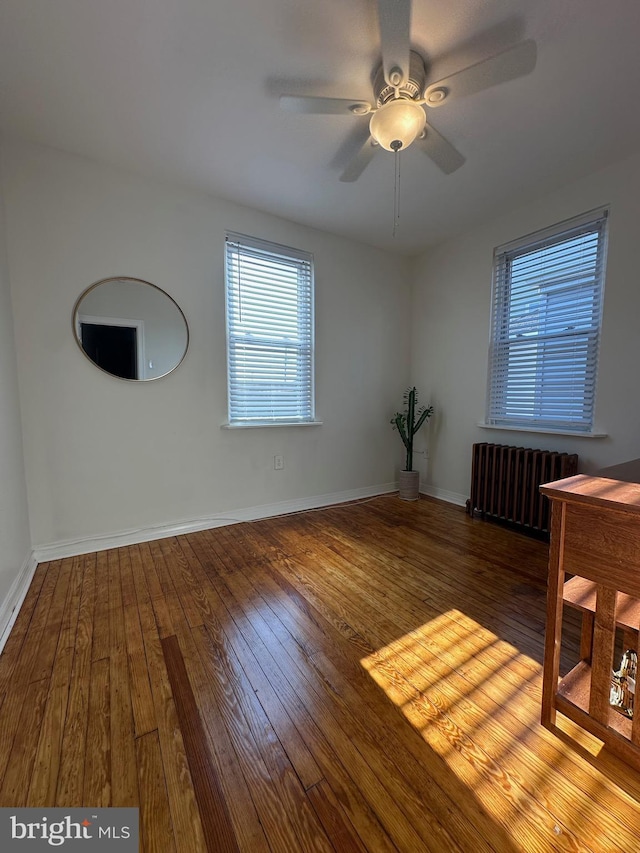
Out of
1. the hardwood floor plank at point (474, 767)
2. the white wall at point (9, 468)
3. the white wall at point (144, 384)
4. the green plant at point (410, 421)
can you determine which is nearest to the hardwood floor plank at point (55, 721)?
the white wall at point (9, 468)

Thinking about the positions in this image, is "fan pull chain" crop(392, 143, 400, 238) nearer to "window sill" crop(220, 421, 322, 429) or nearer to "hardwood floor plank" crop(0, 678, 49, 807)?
"window sill" crop(220, 421, 322, 429)

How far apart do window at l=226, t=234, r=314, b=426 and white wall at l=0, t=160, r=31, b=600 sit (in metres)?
1.39

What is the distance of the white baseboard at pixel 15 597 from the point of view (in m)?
1.55

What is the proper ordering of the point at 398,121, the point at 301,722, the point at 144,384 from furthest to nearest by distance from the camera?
1. the point at 144,384
2. the point at 398,121
3. the point at 301,722

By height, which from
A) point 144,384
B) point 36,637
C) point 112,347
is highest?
point 112,347

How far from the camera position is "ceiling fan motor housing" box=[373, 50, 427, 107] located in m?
1.50

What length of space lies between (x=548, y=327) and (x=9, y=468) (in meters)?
3.83

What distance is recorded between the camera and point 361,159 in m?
1.79

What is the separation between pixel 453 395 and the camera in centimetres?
345

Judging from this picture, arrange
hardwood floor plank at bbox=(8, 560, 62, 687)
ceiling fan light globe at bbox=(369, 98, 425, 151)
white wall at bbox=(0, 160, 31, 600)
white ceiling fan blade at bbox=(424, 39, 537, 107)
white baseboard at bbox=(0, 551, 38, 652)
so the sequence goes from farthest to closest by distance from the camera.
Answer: white wall at bbox=(0, 160, 31, 600) < white baseboard at bbox=(0, 551, 38, 652) < ceiling fan light globe at bbox=(369, 98, 425, 151) < hardwood floor plank at bbox=(8, 560, 62, 687) < white ceiling fan blade at bbox=(424, 39, 537, 107)

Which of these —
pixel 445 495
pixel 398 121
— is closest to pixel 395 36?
pixel 398 121

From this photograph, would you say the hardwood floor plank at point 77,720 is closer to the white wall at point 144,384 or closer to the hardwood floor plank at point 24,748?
Answer: the hardwood floor plank at point 24,748

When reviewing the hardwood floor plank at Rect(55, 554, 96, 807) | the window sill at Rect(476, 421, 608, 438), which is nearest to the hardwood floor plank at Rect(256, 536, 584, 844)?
the hardwood floor plank at Rect(55, 554, 96, 807)

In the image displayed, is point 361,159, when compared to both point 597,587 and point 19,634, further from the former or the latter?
point 19,634
